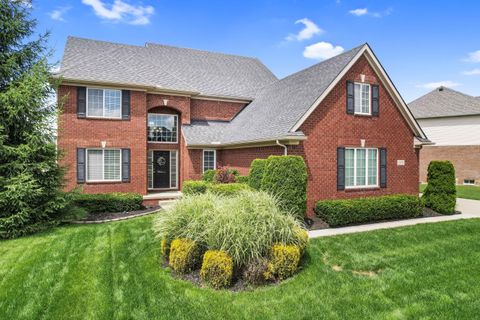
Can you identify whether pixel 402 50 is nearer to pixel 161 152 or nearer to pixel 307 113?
pixel 307 113

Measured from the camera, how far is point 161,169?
17.8 metres

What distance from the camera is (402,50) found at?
559 inches

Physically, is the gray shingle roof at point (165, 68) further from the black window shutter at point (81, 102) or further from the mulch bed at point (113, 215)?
the mulch bed at point (113, 215)

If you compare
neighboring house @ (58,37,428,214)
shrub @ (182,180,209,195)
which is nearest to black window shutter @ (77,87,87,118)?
neighboring house @ (58,37,428,214)

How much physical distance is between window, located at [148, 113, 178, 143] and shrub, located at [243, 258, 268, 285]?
Result: 41.7 ft

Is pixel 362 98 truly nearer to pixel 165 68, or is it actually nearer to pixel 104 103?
pixel 104 103

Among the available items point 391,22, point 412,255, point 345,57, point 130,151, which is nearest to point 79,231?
point 130,151

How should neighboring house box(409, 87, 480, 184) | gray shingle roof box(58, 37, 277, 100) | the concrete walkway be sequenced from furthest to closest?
Result: 1. neighboring house box(409, 87, 480, 184)
2. gray shingle roof box(58, 37, 277, 100)
3. the concrete walkway

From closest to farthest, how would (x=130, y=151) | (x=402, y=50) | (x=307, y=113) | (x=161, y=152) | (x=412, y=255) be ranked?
(x=412, y=255), (x=307, y=113), (x=402, y=50), (x=130, y=151), (x=161, y=152)

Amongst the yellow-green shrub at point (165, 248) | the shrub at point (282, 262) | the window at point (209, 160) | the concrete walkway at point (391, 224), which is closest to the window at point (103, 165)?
the window at point (209, 160)

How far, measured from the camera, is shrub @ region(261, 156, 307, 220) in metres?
9.91

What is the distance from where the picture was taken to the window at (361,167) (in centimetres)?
1287

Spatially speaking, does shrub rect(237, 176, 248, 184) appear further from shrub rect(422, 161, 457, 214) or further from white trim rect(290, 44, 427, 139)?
shrub rect(422, 161, 457, 214)

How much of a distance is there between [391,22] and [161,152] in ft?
42.2
